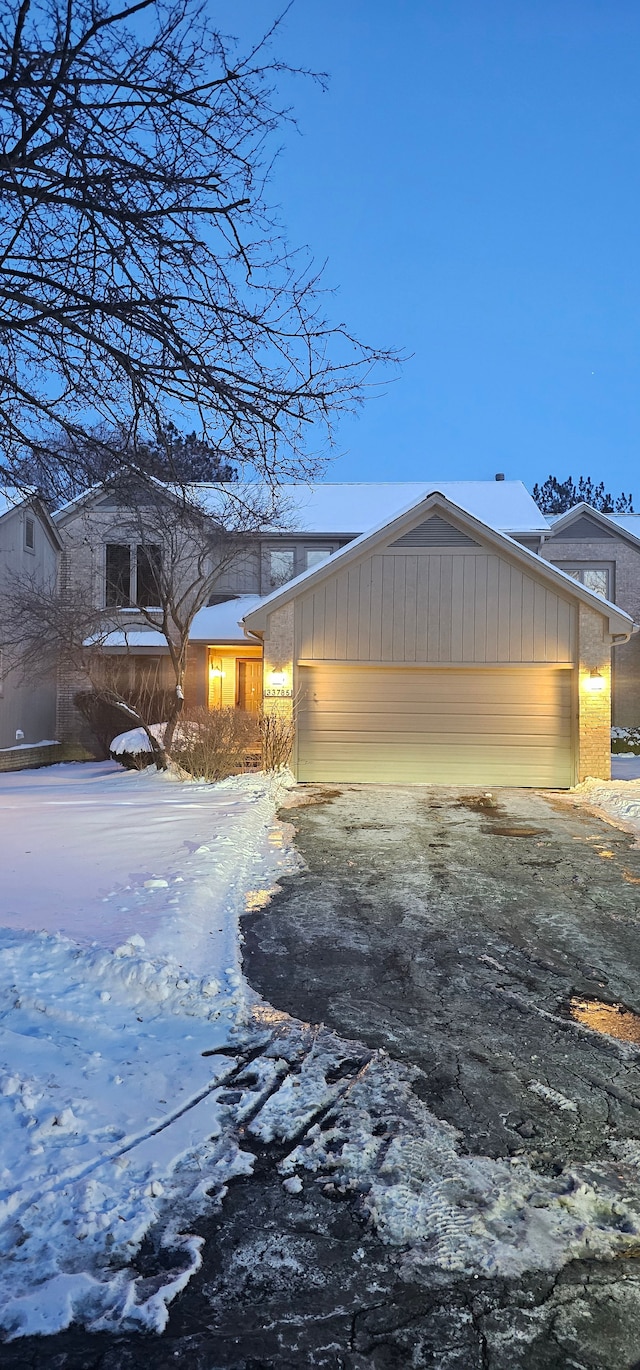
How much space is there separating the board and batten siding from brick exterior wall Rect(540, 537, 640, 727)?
872 cm

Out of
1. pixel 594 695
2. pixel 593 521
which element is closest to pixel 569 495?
pixel 593 521

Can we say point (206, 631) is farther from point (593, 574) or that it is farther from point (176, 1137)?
point (176, 1137)

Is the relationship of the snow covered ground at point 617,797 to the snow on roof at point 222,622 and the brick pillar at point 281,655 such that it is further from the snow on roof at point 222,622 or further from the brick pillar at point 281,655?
the snow on roof at point 222,622

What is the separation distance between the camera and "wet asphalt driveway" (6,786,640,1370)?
2.26 meters

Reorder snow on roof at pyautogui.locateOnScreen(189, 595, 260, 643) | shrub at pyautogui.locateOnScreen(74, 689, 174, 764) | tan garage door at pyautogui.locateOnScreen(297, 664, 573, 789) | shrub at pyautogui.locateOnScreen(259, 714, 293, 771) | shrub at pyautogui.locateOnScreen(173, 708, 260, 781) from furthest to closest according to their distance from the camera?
snow on roof at pyautogui.locateOnScreen(189, 595, 260, 643) → shrub at pyautogui.locateOnScreen(74, 689, 174, 764) → tan garage door at pyautogui.locateOnScreen(297, 664, 573, 789) → shrub at pyautogui.locateOnScreen(259, 714, 293, 771) → shrub at pyautogui.locateOnScreen(173, 708, 260, 781)

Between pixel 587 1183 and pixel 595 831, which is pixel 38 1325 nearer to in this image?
pixel 587 1183

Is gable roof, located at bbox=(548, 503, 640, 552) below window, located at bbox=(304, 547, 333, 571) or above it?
above

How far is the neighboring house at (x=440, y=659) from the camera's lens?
16422mm

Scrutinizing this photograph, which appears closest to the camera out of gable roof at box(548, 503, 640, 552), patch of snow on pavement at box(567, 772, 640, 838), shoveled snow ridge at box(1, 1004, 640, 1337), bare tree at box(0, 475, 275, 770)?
shoveled snow ridge at box(1, 1004, 640, 1337)

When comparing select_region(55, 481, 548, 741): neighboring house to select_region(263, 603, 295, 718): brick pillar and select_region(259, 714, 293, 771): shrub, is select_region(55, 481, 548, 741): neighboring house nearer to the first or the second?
select_region(263, 603, 295, 718): brick pillar

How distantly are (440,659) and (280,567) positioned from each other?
762 centimetres

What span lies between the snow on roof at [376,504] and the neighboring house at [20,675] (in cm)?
442

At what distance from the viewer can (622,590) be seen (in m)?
25.0

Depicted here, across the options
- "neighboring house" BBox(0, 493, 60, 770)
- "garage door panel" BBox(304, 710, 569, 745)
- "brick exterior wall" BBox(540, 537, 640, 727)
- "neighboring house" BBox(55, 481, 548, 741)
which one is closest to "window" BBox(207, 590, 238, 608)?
"neighboring house" BBox(55, 481, 548, 741)
